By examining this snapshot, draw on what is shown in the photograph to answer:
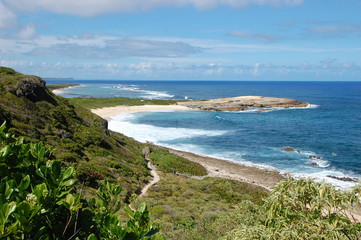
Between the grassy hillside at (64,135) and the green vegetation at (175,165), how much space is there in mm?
1872

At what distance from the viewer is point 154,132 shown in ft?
175

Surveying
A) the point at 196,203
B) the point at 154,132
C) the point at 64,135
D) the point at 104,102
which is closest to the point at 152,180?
the point at 196,203

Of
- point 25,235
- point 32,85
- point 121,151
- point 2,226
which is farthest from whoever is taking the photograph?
point 121,151

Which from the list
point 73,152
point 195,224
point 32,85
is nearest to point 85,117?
point 32,85

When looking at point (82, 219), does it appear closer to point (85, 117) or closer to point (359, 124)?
point (85, 117)

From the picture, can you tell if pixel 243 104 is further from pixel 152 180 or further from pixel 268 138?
pixel 152 180

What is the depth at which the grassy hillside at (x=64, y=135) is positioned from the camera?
20.8 meters

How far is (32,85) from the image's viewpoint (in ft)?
95.0

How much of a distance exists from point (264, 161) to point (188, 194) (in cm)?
1808

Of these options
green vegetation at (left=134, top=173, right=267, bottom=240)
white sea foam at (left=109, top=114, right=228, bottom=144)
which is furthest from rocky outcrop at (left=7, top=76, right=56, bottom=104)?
white sea foam at (left=109, top=114, right=228, bottom=144)

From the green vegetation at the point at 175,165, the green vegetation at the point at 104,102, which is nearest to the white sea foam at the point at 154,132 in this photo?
the green vegetation at the point at 175,165

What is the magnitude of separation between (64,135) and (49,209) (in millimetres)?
24155

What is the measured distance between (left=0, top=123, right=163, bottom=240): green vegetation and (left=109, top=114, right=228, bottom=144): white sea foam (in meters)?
42.4

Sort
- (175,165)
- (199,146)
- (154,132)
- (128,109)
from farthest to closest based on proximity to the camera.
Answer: (128,109)
(154,132)
(199,146)
(175,165)
